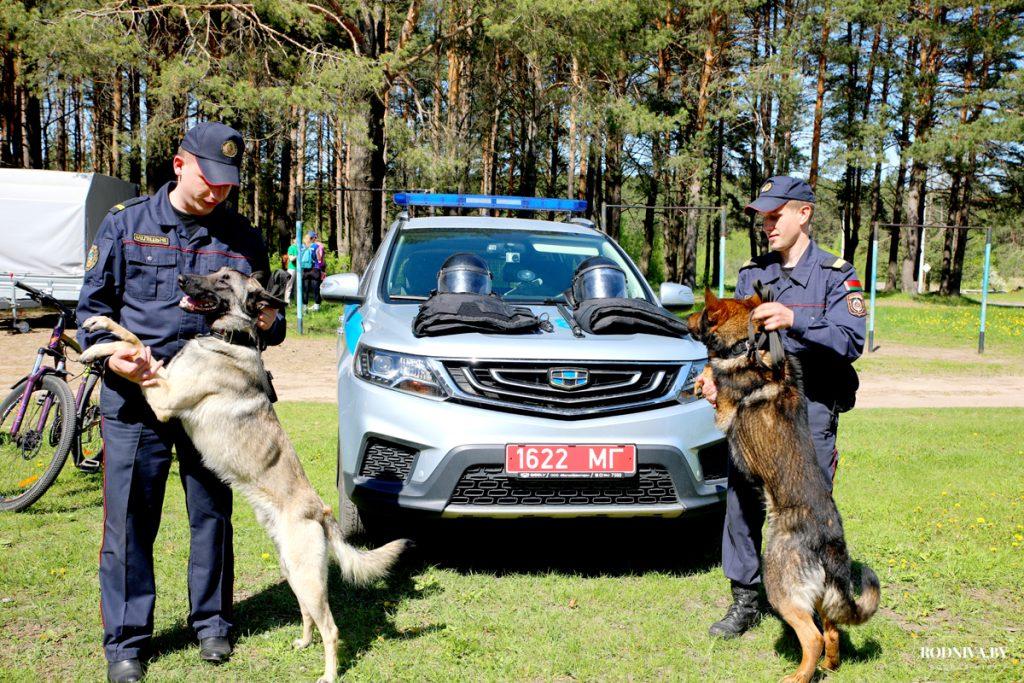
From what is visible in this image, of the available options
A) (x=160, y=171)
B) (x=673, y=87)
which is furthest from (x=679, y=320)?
(x=673, y=87)

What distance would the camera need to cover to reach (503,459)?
12.7 feet

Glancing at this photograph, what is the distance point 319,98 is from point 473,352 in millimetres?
12464

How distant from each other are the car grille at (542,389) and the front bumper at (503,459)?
0.05 meters

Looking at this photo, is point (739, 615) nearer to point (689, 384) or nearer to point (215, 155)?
point (689, 384)

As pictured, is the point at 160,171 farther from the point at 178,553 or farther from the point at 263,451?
the point at 263,451

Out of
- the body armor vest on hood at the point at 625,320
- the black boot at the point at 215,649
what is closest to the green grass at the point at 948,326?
the body armor vest on hood at the point at 625,320

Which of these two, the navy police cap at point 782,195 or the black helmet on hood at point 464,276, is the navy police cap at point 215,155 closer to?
the black helmet on hood at point 464,276

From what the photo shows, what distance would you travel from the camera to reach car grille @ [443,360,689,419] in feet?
13.0

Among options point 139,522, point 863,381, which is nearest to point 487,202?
point 139,522

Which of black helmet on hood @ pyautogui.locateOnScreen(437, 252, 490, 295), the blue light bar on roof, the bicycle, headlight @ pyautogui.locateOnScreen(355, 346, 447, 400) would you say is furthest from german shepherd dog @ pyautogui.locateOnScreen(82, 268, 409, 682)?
the blue light bar on roof

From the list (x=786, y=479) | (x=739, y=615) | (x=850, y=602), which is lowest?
(x=739, y=615)

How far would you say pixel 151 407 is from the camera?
3199mm

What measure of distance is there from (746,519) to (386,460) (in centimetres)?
170

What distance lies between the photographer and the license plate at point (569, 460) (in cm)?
387
